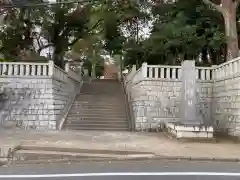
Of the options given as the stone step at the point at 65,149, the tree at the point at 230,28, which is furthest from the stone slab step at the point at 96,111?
the stone step at the point at 65,149

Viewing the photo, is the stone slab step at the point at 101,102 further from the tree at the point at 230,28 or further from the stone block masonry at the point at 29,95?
the tree at the point at 230,28

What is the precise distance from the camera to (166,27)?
772 inches

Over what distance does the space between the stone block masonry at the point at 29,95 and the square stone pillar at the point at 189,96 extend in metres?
6.52

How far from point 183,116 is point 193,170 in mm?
5966

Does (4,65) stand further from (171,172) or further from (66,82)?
(171,172)

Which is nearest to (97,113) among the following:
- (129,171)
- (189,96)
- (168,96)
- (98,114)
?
(98,114)

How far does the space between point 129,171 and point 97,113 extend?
11.1 metres

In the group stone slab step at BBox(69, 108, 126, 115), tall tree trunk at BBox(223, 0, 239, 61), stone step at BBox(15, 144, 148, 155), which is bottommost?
stone step at BBox(15, 144, 148, 155)

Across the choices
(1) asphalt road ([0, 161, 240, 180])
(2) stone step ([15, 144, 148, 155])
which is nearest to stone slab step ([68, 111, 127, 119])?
(2) stone step ([15, 144, 148, 155])

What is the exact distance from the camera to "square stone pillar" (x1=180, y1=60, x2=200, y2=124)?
13.3 metres

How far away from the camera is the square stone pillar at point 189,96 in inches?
524

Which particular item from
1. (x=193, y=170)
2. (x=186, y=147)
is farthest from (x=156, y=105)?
(x=193, y=170)

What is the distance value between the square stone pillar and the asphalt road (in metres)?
4.62

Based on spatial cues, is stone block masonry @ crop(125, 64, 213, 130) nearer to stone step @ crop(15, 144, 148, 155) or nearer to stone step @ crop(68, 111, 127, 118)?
stone step @ crop(68, 111, 127, 118)
